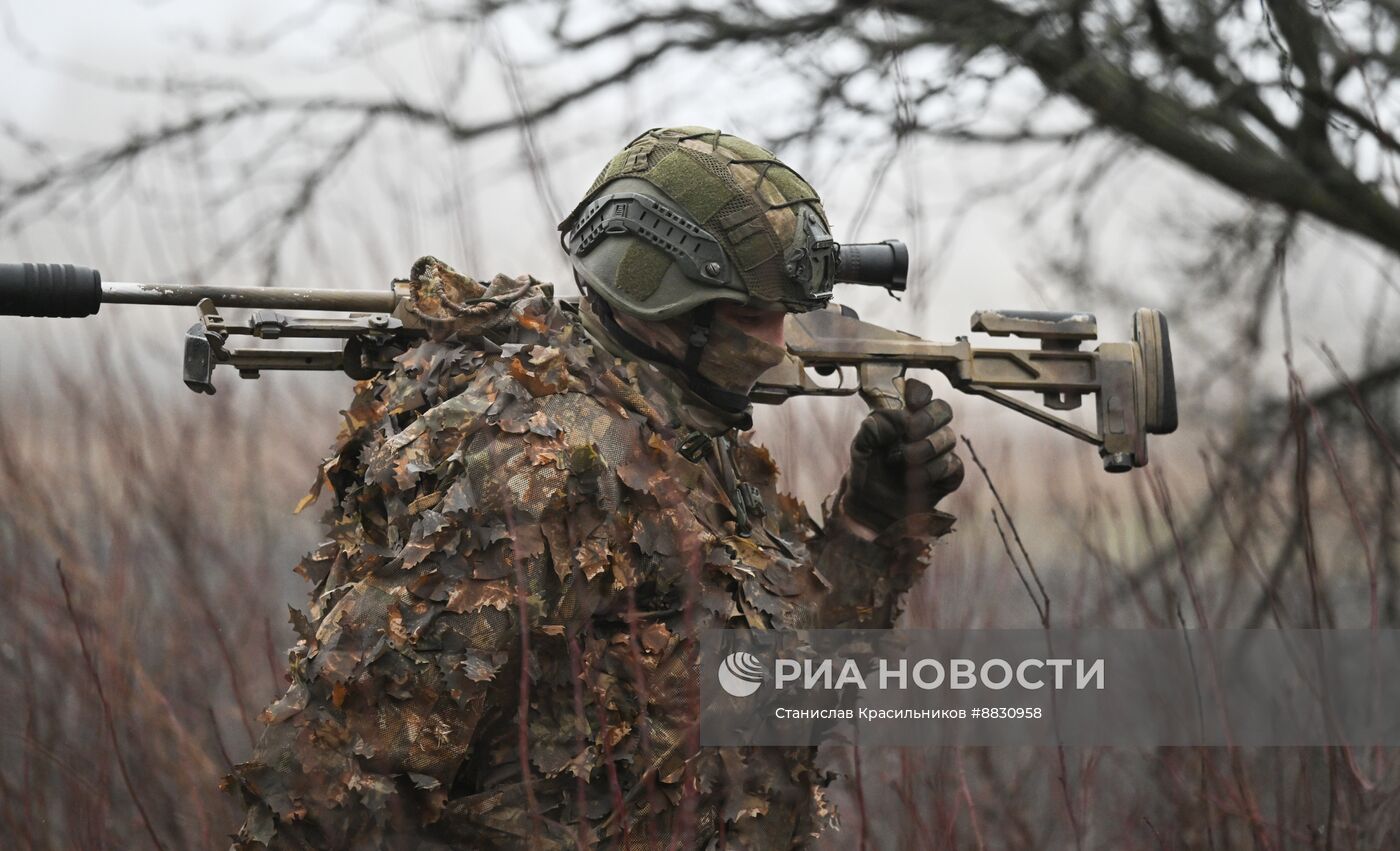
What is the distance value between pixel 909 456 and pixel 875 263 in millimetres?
488

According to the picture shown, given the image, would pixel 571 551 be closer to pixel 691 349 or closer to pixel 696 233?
pixel 691 349

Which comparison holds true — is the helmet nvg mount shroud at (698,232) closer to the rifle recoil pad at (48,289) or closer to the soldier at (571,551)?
the soldier at (571,551)

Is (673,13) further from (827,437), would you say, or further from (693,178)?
(693,178)

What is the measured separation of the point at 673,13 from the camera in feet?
21.0

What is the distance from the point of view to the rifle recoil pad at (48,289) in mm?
2896

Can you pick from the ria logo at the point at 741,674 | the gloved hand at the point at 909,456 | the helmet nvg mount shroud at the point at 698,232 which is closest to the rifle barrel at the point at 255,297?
the helmet nvg mount shroud at the point at 698,232

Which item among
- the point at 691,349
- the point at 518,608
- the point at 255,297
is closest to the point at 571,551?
the point at 518,608

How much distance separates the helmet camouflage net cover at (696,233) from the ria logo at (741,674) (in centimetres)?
72

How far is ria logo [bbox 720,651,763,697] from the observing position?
3.04 m

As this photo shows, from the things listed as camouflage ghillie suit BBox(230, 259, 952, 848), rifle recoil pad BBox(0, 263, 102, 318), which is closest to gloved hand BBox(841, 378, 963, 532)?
camouflage ghillie suit BBox(230, 259, 952, 848)

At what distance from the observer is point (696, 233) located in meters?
3.08

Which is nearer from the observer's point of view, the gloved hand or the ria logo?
the ria logo

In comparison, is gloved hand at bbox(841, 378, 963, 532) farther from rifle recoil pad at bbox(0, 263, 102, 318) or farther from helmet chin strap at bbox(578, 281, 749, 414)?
rifle recoil pad at bbox(0, 263, 102, 318)

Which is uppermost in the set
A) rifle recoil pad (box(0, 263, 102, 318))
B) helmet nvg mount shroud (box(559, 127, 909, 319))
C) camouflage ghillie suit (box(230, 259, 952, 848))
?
helmet nvg mount shroud (box(559, 127, 909, 319))
